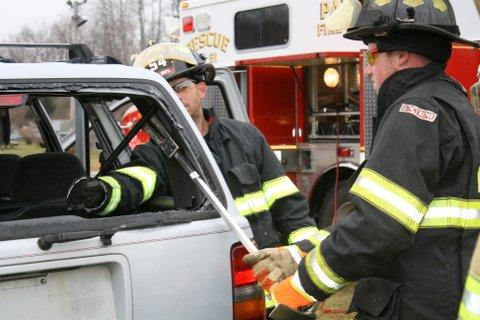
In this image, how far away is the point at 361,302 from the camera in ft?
7.13

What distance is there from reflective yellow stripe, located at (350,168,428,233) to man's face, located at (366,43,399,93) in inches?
15.8

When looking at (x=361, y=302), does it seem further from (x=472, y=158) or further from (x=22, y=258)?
(x=22, y=258)

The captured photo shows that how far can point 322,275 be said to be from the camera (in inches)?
83.1

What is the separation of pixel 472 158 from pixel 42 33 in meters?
31.3

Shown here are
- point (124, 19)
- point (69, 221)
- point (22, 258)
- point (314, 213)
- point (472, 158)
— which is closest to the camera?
point (472, 158)

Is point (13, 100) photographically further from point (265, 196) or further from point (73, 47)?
point (265, 196)

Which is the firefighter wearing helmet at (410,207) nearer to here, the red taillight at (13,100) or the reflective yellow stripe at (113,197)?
the reflective yellow stripe at (113,197)

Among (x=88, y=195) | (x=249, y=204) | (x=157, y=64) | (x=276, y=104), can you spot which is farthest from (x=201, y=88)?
(x=276, y=104)

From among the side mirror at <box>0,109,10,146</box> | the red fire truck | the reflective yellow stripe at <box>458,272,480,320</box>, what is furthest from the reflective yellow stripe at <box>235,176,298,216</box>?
the red fire truck

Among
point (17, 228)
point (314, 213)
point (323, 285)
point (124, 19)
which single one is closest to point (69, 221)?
point (17, 228)

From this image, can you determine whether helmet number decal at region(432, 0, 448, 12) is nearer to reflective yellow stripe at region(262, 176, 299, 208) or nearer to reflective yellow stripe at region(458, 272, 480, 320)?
reflective yellow stripe at region(458, 272, 480, 320)

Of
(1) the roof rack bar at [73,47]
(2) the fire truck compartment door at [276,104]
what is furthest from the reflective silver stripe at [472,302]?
(2) the fire truck compartment door at [276,104]

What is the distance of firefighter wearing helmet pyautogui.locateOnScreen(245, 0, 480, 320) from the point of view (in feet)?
6.53

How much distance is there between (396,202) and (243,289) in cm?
86
